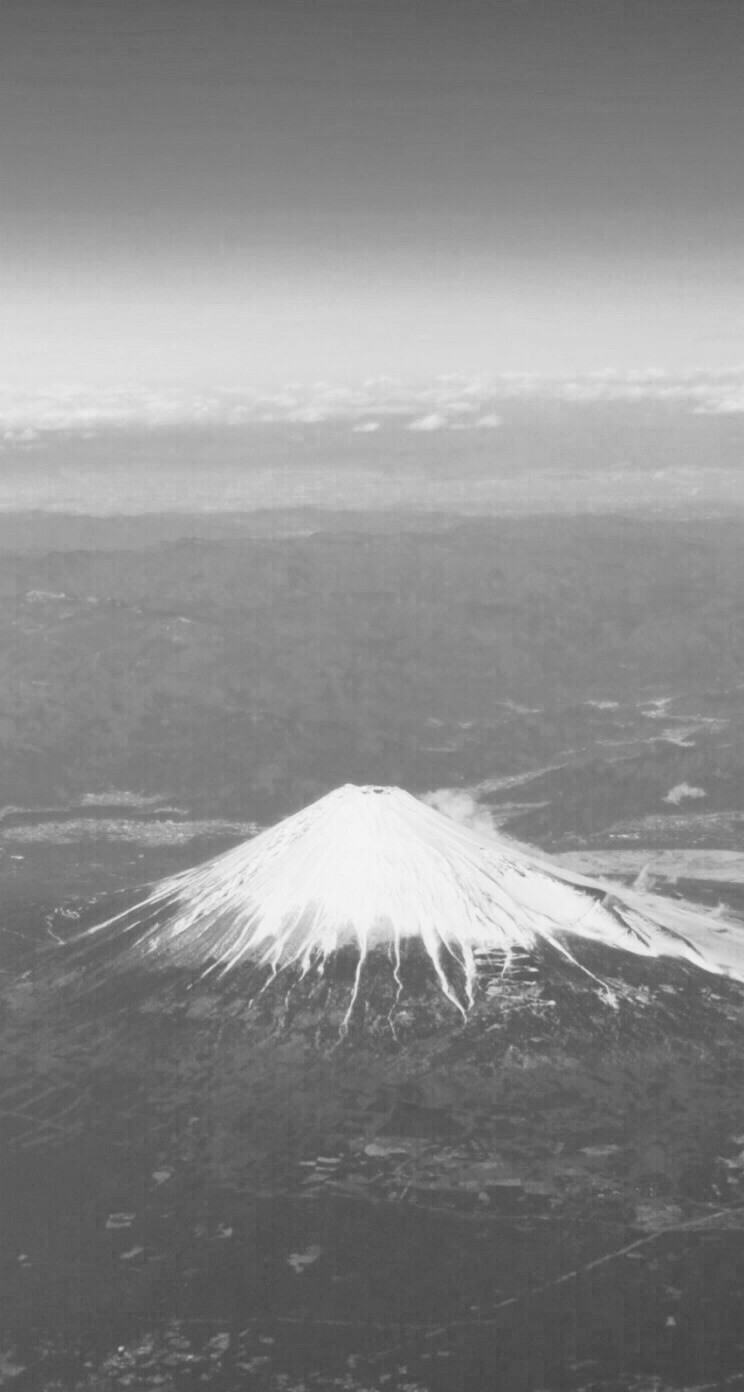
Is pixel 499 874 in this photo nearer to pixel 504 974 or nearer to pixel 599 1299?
pixel 504 974

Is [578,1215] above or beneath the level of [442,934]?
beneath

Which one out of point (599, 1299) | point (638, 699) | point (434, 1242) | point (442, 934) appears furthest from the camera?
point (638, 699)

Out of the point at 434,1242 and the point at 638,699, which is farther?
the point at 638,699

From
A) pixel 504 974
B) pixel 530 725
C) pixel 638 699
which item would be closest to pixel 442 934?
pixel 504 974

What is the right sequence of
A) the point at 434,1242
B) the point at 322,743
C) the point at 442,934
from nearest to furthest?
the point at 434,1242
the point at 442,934
the point at 322,743

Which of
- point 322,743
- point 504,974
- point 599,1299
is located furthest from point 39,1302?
point 322,743

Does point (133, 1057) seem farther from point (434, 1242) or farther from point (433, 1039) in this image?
point (434, 1242)
